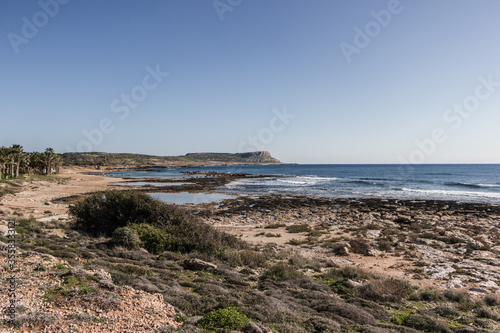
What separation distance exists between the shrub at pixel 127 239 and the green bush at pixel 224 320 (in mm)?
7353

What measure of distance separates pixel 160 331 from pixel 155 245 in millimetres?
8081

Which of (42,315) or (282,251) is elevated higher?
(42,315)

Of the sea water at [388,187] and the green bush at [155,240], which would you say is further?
the sea water at [388,187]

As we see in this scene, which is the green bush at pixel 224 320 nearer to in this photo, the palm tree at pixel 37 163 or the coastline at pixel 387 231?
the coastline at pixel 387 231

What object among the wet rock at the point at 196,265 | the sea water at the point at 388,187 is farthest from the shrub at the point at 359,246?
the sea water at the point at 388,187

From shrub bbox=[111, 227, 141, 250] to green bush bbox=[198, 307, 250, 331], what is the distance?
7.35 m

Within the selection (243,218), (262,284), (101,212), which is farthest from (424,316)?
(243,218)

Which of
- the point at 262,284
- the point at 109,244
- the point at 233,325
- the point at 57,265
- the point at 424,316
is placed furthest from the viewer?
the point at 109,244

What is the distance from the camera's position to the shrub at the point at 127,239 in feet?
39.2

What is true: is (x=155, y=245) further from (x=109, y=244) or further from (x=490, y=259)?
(x=490, y=259)

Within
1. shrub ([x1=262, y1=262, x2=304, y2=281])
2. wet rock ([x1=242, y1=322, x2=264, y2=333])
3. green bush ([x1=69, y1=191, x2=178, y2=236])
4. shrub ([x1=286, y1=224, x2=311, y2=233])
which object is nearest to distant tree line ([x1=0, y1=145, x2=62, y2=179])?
green bush ([x1=69, y1=191, x2=178, y2=236])

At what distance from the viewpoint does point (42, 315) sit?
492 centimetres

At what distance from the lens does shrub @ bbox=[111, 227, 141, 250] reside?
11938 mm

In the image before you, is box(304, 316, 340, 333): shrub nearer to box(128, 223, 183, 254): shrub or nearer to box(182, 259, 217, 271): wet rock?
A: box(182, 259, 217, 271): wet rock
